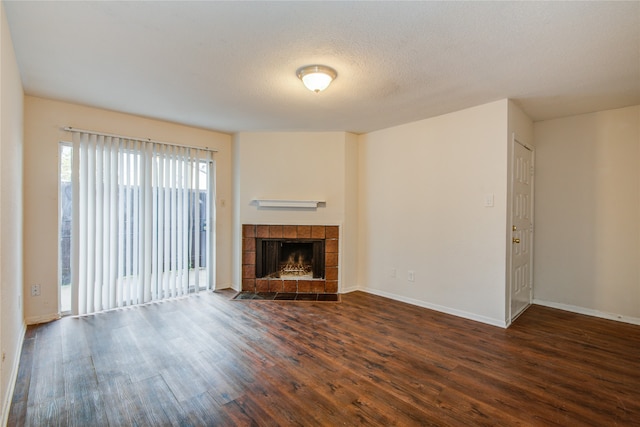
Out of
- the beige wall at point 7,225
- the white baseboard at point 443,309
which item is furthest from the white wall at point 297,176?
the beige wall at point 7,225

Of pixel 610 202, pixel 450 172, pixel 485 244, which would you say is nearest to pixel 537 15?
pixel 450 172

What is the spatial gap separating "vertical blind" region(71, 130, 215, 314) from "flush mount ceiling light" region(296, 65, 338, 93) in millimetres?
2414

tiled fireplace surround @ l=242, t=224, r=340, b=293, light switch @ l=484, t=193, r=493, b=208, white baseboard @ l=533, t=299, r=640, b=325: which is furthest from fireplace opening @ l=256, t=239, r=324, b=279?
white baseboard @ l=533, t=299, r=640, b=325

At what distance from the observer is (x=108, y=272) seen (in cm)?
345

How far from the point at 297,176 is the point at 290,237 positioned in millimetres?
900

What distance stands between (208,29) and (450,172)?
2839 millimetres

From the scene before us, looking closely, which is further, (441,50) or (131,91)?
(131,91)

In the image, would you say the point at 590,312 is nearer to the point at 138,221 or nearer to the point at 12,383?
the point at 12,383

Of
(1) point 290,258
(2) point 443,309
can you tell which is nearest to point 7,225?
(1) point 290,258

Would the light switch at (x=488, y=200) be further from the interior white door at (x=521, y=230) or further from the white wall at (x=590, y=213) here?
the white wall at (x=590, y=213)

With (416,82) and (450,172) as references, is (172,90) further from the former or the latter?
(450,172)

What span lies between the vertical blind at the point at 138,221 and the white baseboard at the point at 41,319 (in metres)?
0.17

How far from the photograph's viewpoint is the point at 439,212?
3574 mm

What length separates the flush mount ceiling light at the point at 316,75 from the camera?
A: 2283mm
